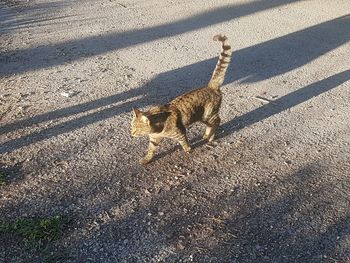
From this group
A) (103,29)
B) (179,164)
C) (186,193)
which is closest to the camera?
(186,193)

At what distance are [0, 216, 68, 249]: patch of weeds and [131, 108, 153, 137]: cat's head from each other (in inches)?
48.4

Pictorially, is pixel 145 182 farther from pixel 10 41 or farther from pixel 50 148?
pixel 10 41


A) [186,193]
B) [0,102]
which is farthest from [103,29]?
[186,193]

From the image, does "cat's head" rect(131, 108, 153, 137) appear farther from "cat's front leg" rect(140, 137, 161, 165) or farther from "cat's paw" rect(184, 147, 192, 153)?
"cat's paw" rect(184, 147, 192, 153)

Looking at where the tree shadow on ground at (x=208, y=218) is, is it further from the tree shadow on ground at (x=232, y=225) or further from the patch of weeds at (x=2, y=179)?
the patch of weeds at (x=2, y=179)

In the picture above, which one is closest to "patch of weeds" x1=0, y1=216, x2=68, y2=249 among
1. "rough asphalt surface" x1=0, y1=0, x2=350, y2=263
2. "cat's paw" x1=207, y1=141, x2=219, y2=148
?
"rough asphalt surface" x1=0, y1=0, x2=350, y2=263

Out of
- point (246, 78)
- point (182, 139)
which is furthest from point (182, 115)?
point (246, 78)

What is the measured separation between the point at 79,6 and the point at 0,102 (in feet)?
17.9

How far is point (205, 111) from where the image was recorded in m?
5.55

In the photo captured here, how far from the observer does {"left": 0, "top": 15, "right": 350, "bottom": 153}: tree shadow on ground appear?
20.9ft

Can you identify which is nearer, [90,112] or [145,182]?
[145,182]

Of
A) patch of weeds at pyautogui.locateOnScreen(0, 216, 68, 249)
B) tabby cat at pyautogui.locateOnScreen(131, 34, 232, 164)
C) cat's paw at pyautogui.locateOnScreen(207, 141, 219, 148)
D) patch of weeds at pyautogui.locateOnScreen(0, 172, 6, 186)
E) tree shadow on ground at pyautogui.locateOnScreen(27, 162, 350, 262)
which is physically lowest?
tree shadow on ground at pyautogui.locateOnScreen(27, 162, 350, 262)

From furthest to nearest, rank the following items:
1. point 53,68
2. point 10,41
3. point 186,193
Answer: point 10,41 → point 53,68 → point 186,193

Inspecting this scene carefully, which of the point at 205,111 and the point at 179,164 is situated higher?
the point at 205,111
